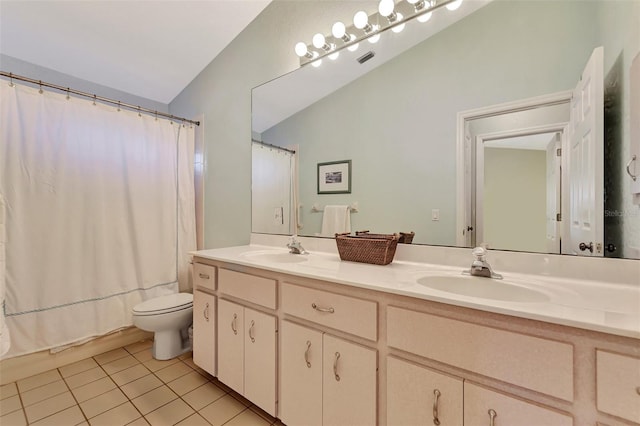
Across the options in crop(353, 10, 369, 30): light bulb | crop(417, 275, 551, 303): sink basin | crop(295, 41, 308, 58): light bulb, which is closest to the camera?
crop(417, 275, 551, 303): sink basin

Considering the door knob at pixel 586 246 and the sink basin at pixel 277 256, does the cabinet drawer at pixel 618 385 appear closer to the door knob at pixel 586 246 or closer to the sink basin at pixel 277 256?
the door knob at pixel 586 246

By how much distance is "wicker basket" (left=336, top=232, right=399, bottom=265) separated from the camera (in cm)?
136

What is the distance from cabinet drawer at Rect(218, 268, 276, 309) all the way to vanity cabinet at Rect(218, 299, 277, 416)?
60 mm

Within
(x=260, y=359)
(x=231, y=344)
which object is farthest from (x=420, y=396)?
(x=231, y=344)

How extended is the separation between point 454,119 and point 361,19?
0.81 meters

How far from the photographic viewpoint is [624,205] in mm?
983

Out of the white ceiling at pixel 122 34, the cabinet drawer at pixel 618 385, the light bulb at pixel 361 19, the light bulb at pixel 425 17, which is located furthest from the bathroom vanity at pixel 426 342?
the white ceiling at pixel 122 34

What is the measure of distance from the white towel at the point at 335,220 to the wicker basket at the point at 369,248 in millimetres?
201

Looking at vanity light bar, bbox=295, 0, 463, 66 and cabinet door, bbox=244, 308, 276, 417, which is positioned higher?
vanity light bar, bbox=295, 0, 463, 66

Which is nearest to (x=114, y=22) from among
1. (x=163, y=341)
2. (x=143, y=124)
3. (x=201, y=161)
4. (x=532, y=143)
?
(x=143, y=124)

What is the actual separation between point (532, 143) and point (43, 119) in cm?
284

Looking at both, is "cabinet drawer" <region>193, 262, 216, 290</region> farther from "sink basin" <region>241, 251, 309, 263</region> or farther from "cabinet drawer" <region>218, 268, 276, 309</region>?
"sink basin" <region>241, 251, 309, 263</region>

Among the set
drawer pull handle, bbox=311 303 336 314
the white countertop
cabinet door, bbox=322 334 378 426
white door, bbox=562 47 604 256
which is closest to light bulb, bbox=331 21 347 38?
white door, bbox=562 47 604 256

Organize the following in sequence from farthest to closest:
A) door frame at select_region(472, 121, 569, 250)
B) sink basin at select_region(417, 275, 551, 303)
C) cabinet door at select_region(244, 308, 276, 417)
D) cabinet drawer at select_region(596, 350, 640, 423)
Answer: cabinet door at select_region(244, 308, 276, 417) → door frame at select_region(472, 121, 569, 250) → sink basin at select_region(417, 275, 551, 303) → cabinet drawer at select_region(596, 350, 640, 423)
